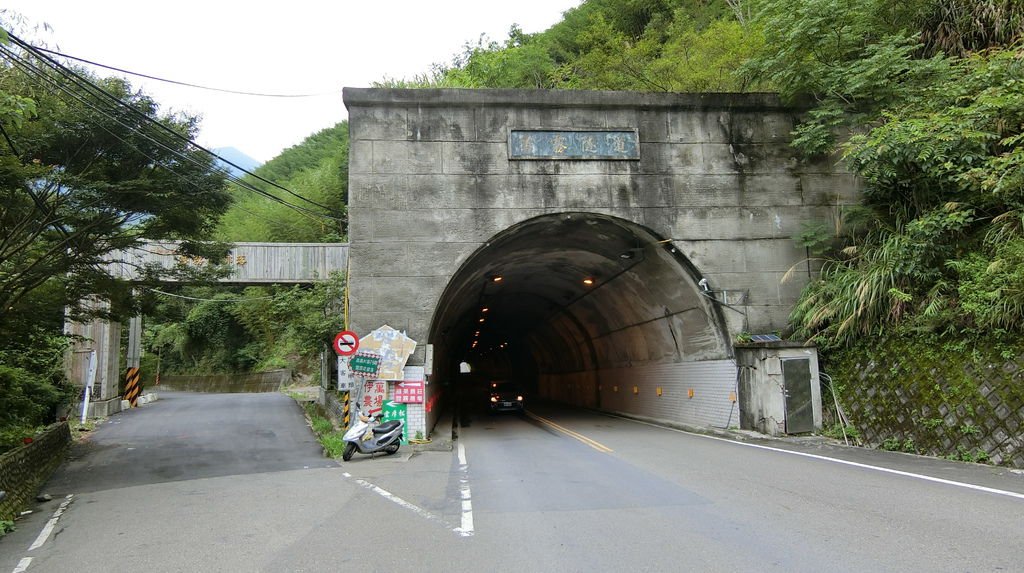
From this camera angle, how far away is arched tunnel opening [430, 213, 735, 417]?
48.8ft

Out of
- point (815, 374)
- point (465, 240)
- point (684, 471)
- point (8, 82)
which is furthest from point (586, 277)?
point (8, 82)

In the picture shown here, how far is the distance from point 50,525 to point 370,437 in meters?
5.54

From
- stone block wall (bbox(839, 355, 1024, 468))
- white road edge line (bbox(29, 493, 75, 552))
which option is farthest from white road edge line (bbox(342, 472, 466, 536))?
Answer: stone block wall (bbox(839, 355, 1024, 468))

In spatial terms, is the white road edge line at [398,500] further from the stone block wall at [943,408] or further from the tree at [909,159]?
the tree at [909,159]

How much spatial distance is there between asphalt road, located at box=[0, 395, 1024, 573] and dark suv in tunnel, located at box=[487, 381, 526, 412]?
44.8ft

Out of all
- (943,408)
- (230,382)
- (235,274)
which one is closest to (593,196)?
(943,408)

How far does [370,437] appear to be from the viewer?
470 inches

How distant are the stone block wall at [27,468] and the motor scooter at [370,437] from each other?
4.61m

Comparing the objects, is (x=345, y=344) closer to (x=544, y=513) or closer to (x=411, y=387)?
(x=411, y=387)

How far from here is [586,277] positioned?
20062 millimetres

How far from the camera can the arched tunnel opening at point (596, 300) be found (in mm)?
14867

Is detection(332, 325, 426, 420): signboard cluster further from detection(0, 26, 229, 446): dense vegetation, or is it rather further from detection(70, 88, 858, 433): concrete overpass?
detection(0, 26, 229, 446): dense vegetation

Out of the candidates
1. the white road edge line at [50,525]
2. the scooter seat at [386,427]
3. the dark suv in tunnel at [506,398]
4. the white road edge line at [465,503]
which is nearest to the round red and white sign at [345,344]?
the scooter seat at [386,427]

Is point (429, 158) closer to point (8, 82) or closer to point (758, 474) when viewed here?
point (8, 82)
